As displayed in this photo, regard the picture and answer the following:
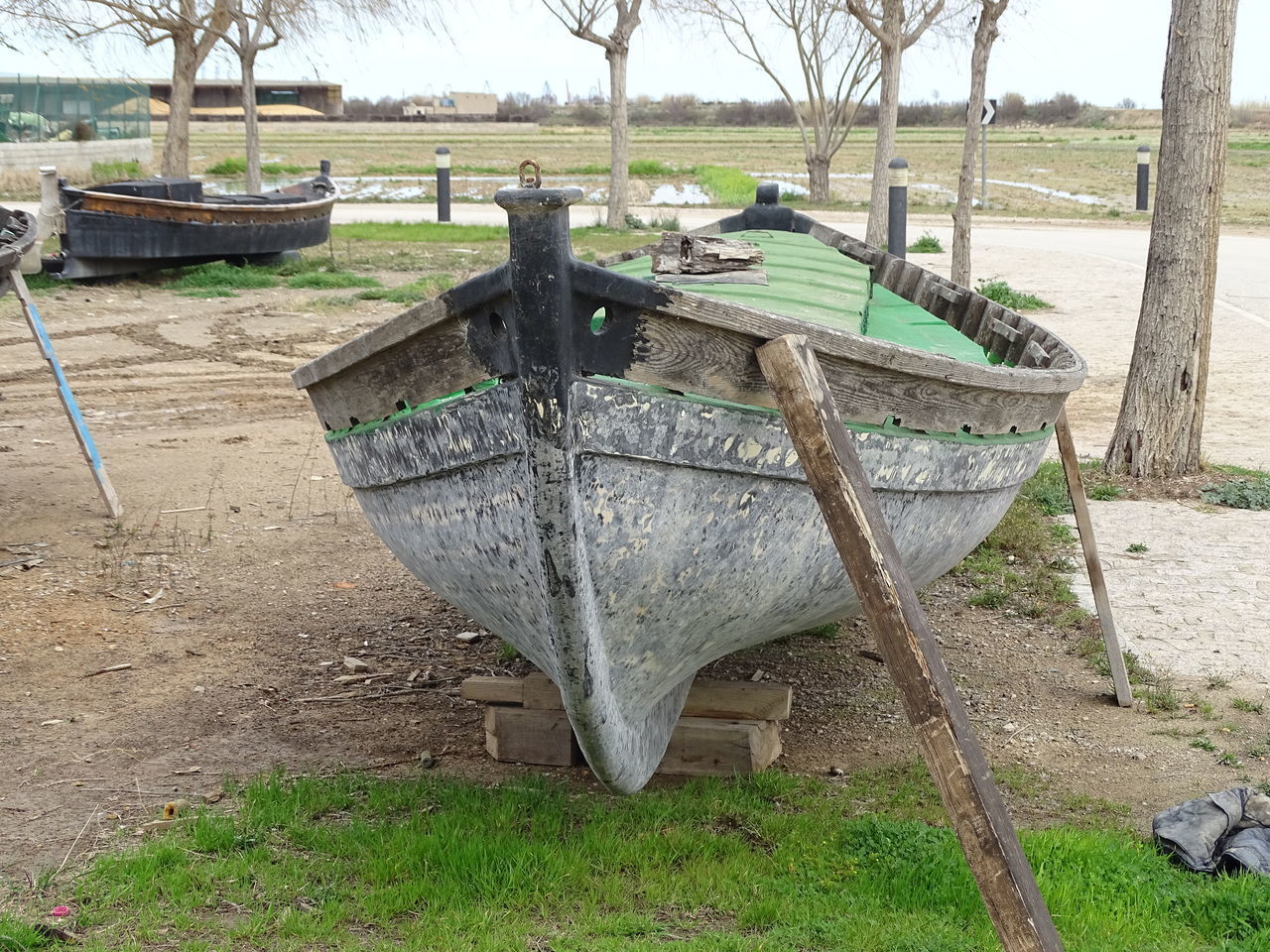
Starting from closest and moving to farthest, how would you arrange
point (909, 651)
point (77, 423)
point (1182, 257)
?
point (909, 651) → point (77, 423) → point (1182, 257)

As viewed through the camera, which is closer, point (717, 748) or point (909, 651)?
point (909, 651)

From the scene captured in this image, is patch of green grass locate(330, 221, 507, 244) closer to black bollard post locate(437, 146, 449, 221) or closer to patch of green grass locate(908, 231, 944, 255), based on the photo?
black bollard post locate(437, 146, 449, 221)

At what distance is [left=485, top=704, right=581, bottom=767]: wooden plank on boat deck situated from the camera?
13.9 feet

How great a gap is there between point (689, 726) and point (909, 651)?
1.37 meters

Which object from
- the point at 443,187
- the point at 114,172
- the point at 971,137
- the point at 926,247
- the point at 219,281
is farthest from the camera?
the point at 114,172

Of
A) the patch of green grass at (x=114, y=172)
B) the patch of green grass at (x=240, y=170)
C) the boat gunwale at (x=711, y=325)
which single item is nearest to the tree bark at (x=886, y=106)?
the boat gunwale at (x=711, y=325)

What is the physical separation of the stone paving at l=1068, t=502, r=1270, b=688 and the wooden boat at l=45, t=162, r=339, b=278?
10768mm

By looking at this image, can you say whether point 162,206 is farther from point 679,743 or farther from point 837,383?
point 837,383

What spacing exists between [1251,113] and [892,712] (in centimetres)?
7810

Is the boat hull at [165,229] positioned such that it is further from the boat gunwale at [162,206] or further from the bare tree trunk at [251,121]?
the bare tree trunk at [251,121]

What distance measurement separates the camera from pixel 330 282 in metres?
14.5

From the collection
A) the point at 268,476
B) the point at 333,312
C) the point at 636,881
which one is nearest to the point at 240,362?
the point at 333,312

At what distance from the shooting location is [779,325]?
3104mm

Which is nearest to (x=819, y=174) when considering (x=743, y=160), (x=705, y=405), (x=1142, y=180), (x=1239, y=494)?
(x=1142, y=180)
